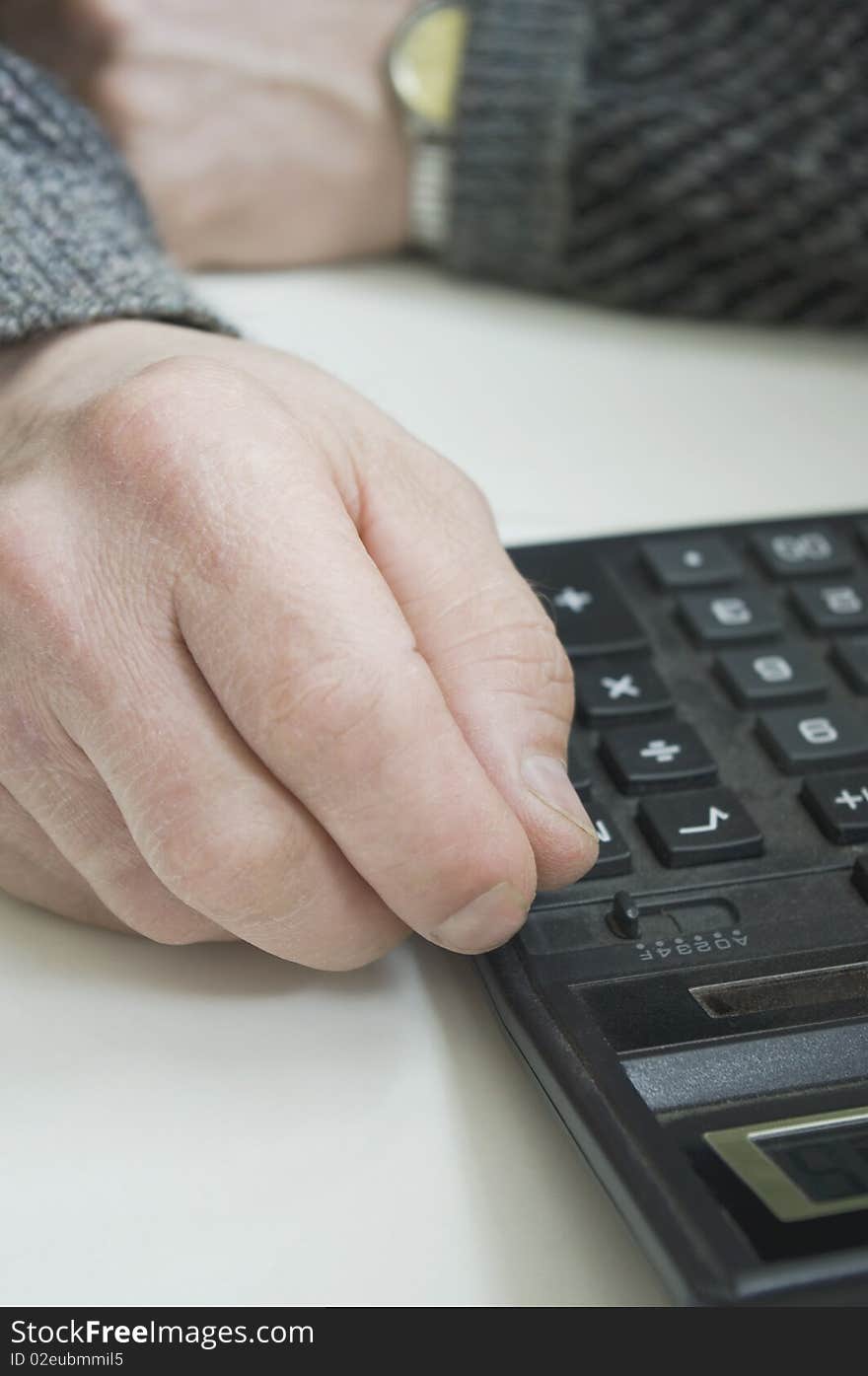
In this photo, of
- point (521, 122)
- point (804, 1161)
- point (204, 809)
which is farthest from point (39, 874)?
point (521, 122)

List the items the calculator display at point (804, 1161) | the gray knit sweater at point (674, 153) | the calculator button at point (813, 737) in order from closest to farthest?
the calculator display at point (804, 1161) → the calculator button at point (813, 737) → the gray knit sweater at point (674, 153)

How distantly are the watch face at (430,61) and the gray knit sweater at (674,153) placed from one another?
0.7 inches

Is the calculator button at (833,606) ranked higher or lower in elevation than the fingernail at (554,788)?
lower

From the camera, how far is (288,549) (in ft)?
0.87

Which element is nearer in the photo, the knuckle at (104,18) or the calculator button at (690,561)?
the calculator button at (690,561)

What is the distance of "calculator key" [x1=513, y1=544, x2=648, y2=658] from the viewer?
0.36 meters

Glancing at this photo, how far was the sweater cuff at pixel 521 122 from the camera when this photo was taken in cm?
57

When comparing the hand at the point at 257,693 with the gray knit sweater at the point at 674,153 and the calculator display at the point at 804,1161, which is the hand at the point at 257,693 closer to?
the calculator display at the point at 804,1161

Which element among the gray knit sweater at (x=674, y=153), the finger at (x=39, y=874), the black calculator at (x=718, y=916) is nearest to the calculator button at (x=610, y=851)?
the black calculator at (x=718, y=916)

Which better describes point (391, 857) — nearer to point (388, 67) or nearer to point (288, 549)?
point (288, 549)

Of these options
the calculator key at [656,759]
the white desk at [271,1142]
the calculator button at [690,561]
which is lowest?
the white desk at [271,1142]

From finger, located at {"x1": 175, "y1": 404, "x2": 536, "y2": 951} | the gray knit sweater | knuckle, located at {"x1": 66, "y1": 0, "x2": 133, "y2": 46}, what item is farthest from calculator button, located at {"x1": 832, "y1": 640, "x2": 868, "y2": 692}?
knuckle, located at {"x1": 66, "y1": 0, "x2": 133, "y2": 46}

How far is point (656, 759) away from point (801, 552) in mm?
105

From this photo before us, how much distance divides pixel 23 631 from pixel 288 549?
0.19 ft
